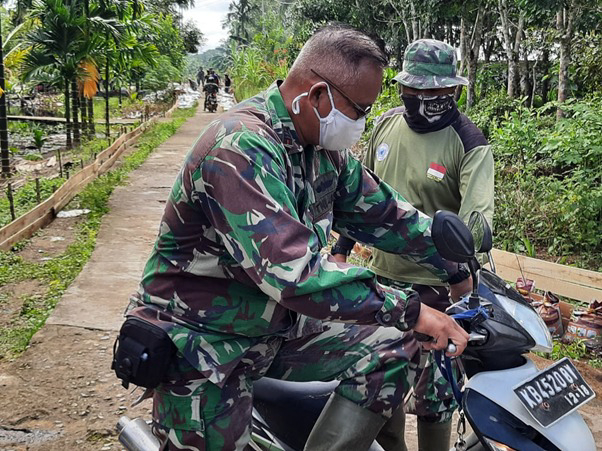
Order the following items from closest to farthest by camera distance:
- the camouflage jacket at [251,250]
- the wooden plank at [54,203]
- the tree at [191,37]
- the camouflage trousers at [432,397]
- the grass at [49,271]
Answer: the camouflage jacket at [251,250], the camouflage trousers at [432,397], the grass at [49,271], the wooden plank at [54,203], the tree at [191,37]

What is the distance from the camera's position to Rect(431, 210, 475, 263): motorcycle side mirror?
1.71m

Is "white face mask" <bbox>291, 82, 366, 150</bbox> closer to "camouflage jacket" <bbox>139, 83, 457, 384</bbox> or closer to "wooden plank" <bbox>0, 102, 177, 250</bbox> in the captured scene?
"camouflage jacket" <bbox>139, 83, 457, 384</bbox>

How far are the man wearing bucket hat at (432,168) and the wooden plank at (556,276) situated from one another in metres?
2.37

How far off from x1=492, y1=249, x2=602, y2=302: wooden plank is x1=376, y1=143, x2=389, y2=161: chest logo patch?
2434 millimetres

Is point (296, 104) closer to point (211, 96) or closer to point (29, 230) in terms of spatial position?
point (29, 230)

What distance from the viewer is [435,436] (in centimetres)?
283

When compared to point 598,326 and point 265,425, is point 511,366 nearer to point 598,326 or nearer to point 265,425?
point 265,425

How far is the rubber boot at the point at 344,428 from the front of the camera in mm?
1848

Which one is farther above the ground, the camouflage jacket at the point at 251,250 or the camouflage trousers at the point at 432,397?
the camouflage jacket at the point at 251,250

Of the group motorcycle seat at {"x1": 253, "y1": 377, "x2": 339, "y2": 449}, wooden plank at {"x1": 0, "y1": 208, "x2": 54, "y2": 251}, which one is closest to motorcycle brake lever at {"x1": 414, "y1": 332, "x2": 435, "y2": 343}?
motorcycle seat at {"x1": 253, "y1": 377, "x2": 339, "y2": 449}

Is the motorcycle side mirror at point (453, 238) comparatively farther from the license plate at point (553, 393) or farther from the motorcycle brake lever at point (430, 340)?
the license plate at point (553, 393)

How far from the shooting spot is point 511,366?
6.14 ft

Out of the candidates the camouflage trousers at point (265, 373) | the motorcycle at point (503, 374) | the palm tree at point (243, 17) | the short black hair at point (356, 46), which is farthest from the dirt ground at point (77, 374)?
the palm tree at point (243, 17)

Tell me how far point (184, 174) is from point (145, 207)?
308 inches
